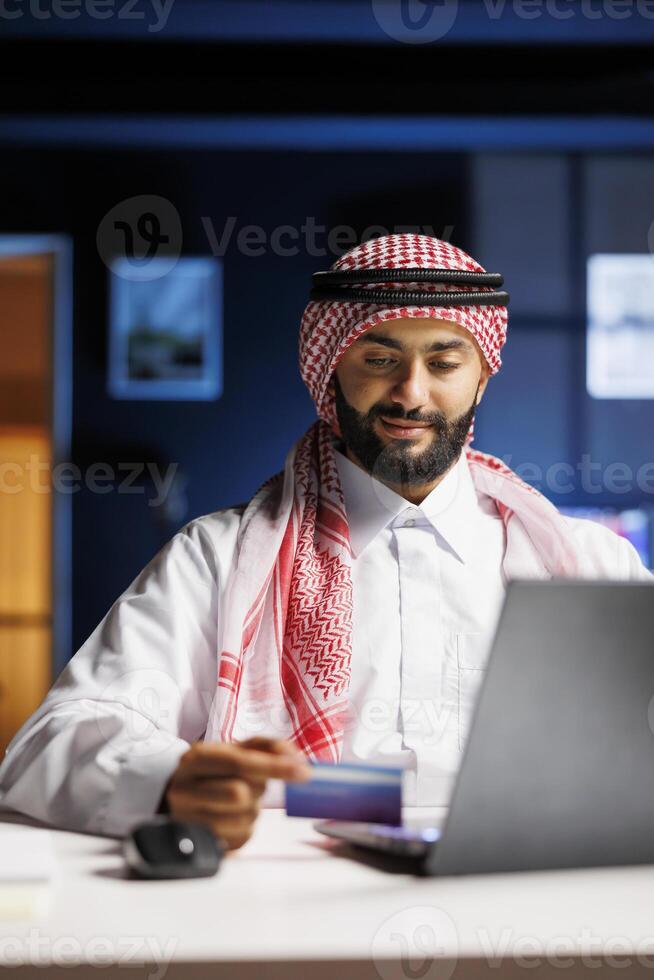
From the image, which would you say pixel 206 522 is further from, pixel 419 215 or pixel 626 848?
pixel 419 215

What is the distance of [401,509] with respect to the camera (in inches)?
80.0

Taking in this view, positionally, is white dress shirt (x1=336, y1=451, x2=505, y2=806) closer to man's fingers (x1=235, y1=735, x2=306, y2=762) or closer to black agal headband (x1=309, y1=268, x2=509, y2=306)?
black agal headband (x1=309, y1=268, x2=509, y2=306)

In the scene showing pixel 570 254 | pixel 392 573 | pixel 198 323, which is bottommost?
pixel 392 573

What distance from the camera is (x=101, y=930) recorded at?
2.69 ft

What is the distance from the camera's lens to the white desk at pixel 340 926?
2.55ft

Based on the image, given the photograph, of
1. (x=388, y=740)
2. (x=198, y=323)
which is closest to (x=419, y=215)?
(x=198, y=323)

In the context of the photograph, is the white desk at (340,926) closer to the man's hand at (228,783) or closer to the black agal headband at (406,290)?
the man's hand at (228,783)

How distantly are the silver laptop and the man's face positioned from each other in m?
1.03

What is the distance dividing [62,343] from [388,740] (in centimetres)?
361

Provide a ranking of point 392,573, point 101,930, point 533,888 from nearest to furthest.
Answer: point 101,930
point 533,888
point 392,573

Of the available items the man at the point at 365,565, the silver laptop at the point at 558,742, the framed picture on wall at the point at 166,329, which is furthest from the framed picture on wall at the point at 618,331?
the silver laptop at the point at 558,742

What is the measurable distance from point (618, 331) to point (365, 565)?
11.4ft

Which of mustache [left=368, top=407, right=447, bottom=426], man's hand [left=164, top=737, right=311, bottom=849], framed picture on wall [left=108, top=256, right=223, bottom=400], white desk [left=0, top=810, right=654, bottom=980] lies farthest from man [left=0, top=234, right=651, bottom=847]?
framed picture on wall [left=108, top=256, right=223, bottom=400]

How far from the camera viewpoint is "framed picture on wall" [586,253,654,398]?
5148 millimetres
